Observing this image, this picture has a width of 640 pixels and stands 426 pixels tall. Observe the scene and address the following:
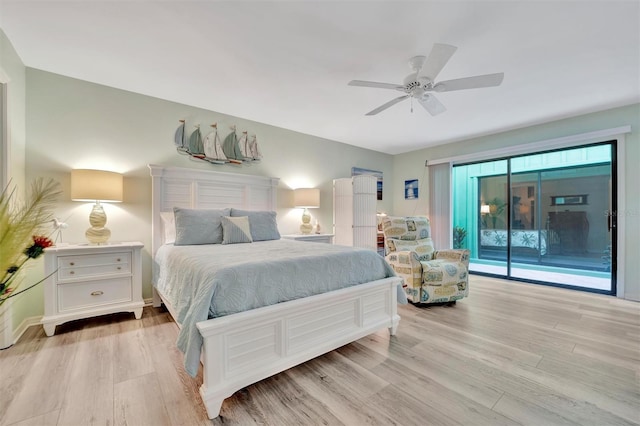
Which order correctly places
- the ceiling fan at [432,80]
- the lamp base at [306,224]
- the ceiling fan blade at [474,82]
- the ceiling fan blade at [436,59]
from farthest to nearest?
the lamp base at [306,224] < the ceiling fan blade at [474,82] < the ceiling fan at [432,80] < the ceiling fan blade at [436,59]

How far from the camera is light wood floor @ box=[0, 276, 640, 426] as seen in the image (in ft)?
4.94

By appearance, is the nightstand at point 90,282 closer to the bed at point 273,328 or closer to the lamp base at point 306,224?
the bed at point 273,328

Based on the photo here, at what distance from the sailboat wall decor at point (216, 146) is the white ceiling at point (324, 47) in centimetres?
39

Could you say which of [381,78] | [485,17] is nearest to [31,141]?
[381,78]

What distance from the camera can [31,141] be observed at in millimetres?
2652

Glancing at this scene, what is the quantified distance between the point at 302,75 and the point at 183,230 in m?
2.02

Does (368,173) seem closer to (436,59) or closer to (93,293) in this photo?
(436,59)

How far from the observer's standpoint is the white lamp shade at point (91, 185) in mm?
2588

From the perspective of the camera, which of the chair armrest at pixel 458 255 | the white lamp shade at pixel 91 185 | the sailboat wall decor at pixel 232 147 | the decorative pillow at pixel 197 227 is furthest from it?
the sailboat wall decor at pixel 232 147

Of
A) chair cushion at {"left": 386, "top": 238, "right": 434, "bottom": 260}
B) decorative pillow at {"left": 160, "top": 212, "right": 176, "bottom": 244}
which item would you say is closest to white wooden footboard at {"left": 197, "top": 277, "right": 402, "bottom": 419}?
chair cushion at {"left": 386, "top": 238, "right": 434, "bottom": 260}

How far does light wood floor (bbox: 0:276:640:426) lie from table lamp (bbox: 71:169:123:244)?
35.5 inches

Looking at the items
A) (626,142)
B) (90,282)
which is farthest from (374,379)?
(626,142)

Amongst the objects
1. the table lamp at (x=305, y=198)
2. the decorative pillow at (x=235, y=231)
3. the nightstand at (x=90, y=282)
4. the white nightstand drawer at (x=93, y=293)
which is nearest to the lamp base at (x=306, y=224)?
the table lamp at (x=305, y=198)

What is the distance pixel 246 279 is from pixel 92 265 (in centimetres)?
191
